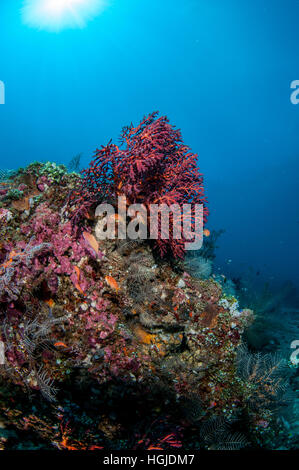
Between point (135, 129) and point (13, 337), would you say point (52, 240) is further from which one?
point (135, 129)

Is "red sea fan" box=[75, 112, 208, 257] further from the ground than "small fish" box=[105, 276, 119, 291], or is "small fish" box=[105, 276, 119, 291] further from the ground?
"red sea fan" box=[75, 112, 208, 257]

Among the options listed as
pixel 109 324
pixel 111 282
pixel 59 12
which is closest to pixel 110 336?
pixel 109 324

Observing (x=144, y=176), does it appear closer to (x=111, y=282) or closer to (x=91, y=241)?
(x=91, y=241)

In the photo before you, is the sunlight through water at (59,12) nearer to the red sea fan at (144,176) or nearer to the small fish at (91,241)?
the red sea fan at (144,176)

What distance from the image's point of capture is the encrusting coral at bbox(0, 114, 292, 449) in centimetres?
323

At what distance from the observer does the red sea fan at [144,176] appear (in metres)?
4.01

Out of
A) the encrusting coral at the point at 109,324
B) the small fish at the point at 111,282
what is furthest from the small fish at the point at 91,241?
the small fish at the point at 111,282

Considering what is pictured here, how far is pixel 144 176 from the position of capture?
425 centimetres

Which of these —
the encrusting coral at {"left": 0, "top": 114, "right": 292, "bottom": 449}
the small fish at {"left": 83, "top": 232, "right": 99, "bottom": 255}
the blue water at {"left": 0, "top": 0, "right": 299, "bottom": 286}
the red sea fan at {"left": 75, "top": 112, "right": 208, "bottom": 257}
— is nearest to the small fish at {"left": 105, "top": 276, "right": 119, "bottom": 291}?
the encrusting coral at {"left": 0, "top": 114, "right": 292, "bottom": 449}

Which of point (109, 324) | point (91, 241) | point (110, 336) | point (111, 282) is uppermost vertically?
point (91, 241)

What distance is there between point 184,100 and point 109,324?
13966 cm

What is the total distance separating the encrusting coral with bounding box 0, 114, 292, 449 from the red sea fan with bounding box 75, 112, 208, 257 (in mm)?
22

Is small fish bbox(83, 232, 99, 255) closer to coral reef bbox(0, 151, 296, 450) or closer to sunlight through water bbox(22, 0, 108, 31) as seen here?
coral reef bbox(0, 151, 296, 450)

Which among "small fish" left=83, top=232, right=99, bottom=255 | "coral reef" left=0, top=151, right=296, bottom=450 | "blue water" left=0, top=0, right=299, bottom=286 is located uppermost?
"blue water" left=0, top=0, right=299, bottom=286
